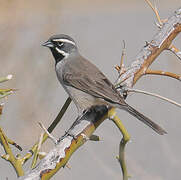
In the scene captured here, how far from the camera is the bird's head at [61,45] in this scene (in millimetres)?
4855

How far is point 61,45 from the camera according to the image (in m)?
4.96

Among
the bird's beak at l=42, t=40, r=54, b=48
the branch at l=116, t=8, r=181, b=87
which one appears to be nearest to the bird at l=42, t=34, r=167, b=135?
the bird's beak at l=42, t=40, r=54, b=48

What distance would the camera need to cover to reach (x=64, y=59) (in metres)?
5.12

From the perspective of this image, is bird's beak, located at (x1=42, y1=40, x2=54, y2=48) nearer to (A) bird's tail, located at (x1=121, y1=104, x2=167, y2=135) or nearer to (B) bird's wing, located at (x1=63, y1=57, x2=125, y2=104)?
(B) bird's wing, located at (x1=63, y1=57, x2=125, y2=104)

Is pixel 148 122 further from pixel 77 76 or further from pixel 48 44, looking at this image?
pixel 48 44

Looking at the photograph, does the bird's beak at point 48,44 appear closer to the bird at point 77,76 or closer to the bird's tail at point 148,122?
the bird at point 77,76

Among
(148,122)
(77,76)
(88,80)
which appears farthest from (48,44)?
(148,122)

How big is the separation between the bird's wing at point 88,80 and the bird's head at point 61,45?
231mm

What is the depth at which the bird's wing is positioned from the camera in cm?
451

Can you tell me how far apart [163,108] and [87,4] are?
23.9 ft

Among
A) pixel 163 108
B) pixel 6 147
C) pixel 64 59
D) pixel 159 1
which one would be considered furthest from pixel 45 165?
pixel 159 1

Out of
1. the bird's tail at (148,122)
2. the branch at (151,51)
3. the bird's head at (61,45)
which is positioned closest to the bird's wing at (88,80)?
the bird's head at (61,45)

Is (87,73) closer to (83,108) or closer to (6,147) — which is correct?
(83,108)

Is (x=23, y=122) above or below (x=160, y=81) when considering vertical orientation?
above
